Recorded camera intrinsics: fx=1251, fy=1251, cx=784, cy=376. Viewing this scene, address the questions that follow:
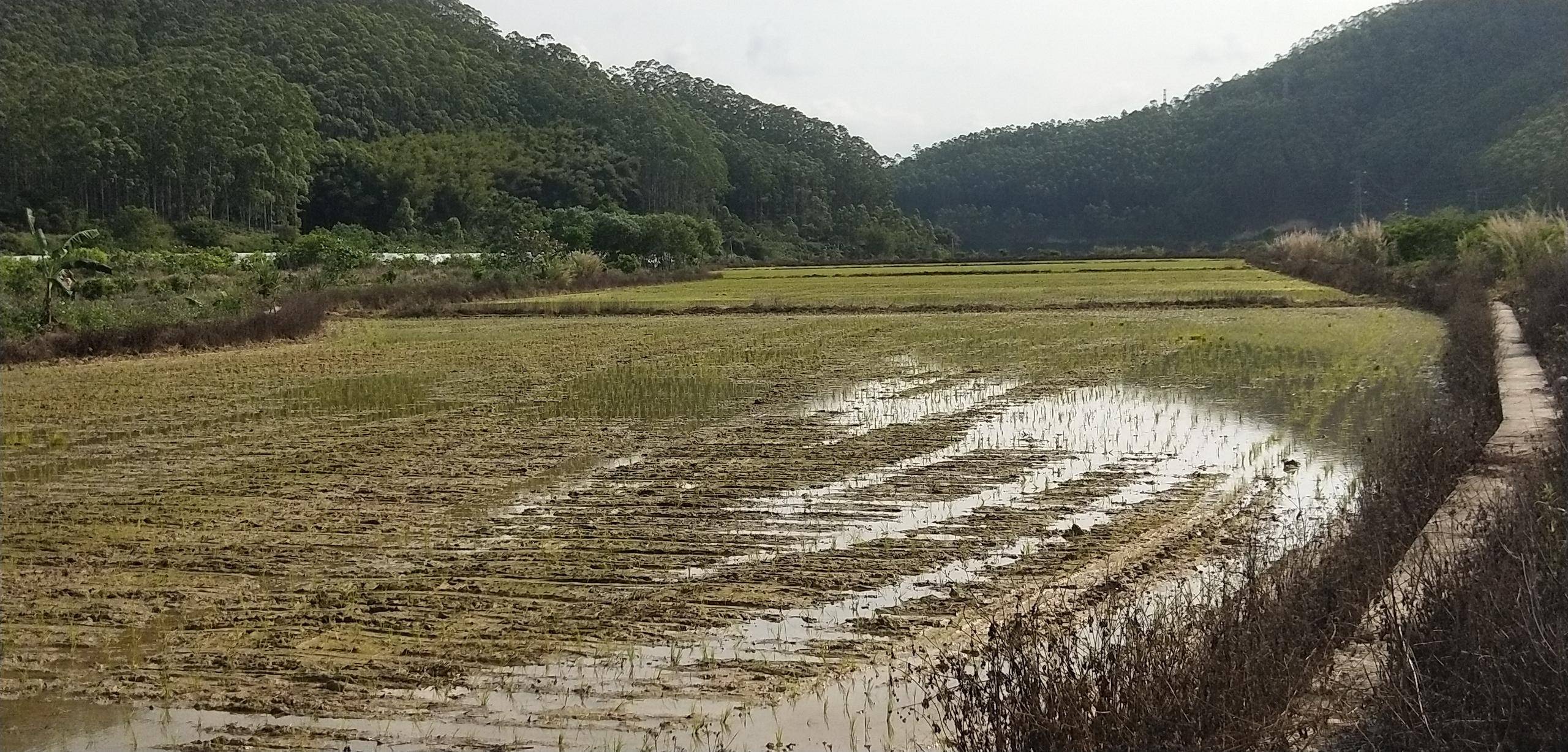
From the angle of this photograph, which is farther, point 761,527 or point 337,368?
point 337,368

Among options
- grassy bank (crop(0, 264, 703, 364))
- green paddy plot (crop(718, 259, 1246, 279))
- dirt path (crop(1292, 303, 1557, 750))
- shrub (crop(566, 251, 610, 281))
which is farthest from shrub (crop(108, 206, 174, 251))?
dirt path (crop(1292, 303, 1557, 750))

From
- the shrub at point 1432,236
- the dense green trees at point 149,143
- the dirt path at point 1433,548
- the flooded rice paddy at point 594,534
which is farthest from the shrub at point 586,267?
the dirt path at point 1433,548

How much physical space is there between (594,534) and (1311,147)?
85.0 meters

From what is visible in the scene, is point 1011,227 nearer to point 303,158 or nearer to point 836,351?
point 303,158

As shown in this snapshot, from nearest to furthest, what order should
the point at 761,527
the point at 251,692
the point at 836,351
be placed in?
1. the point at 251,692
2. the point at 761,527
3. the point at 836,351

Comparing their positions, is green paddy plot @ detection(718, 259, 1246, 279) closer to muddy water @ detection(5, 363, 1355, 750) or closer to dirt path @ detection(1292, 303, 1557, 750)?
muddy water @ detection(5, 363, 1355, 750)

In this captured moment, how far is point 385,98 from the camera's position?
239 feet

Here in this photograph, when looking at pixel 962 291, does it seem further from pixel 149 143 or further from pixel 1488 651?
pixel 149 143

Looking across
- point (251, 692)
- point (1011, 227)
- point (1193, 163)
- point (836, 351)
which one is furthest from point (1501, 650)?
point (1011, 227)

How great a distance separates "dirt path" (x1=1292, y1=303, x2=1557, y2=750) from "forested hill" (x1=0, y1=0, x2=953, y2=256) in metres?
45.3

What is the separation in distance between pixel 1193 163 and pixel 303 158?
63.4 m

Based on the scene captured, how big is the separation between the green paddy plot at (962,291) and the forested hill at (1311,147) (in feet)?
58.4

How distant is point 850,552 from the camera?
605 cm

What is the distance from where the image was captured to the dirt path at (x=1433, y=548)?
11.7ft
